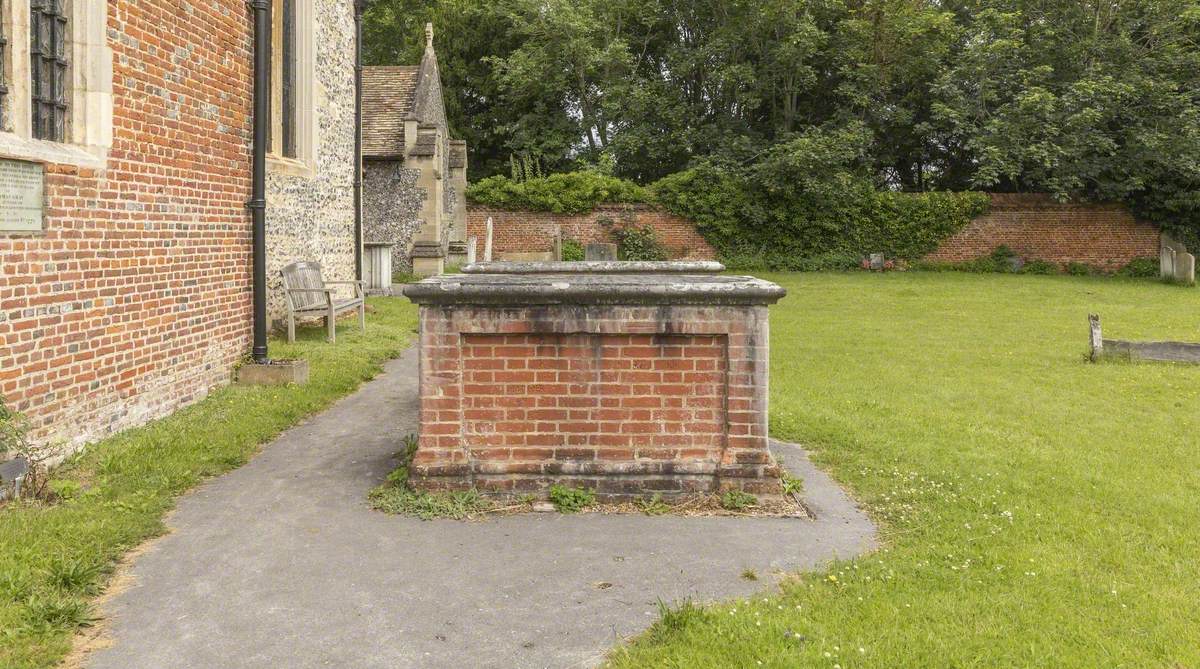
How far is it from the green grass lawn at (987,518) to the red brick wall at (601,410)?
3.49ft

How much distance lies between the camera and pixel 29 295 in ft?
17.5

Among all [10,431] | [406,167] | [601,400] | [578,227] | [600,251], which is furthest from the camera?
[578,227]

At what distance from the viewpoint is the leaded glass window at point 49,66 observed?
564 cm

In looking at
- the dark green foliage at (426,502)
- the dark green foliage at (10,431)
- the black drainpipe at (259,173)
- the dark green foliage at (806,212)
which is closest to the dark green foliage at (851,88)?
the dark green foliage at (806,212)

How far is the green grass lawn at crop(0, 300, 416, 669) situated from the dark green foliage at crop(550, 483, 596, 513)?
220cm

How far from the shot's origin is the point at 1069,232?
2755 centimetres

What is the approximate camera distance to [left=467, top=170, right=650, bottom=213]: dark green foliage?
2828cm

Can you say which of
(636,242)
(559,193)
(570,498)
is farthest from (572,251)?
(570,498)

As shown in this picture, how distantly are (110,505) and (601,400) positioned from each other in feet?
9.48

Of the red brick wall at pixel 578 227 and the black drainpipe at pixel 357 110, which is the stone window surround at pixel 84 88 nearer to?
the black drainpipe at pixel 357 110

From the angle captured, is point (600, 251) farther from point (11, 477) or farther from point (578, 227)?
point (11, 477)

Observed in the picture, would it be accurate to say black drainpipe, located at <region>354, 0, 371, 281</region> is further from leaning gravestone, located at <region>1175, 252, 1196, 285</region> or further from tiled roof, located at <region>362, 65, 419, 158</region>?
leaning gravestone, located at <region>1175, 252, 1196, 285</region>

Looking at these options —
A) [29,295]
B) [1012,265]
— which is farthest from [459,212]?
[29,295]

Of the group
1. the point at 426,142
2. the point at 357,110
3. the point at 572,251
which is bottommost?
the point at 572,251
